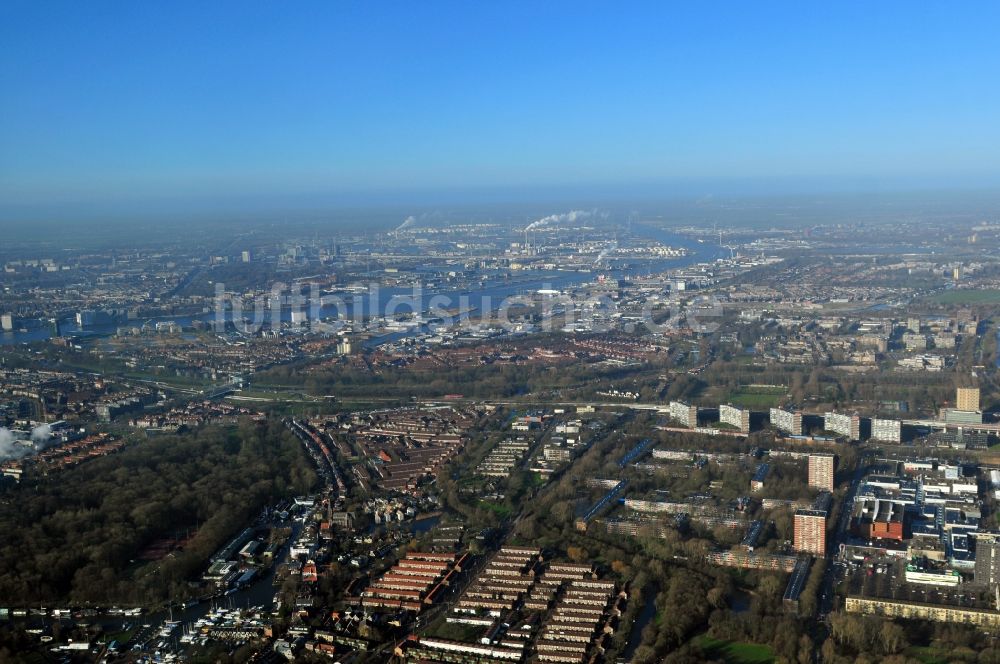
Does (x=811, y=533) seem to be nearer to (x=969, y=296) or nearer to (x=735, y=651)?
(x=735, y=651)

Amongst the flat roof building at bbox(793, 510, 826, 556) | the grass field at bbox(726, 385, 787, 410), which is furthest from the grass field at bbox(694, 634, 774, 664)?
the grass field at bbox(726, 385, 787, 410)

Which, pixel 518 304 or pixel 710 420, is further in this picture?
pixel 518 304

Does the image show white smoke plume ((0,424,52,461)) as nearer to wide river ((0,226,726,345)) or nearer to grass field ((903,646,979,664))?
wide river ((0,226,726,345))

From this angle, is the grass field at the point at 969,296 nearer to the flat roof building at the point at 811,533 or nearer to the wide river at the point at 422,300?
the wide river at the point at 422,300

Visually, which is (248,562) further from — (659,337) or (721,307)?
(721,307)

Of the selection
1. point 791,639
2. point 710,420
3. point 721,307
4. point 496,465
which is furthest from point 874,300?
point 791,639

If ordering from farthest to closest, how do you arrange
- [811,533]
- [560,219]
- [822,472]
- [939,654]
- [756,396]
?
[560,219] < [756,396] < [822,472] < [811,533] < [939,654]

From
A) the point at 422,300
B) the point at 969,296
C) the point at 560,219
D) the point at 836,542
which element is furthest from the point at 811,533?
the point at 560,219
